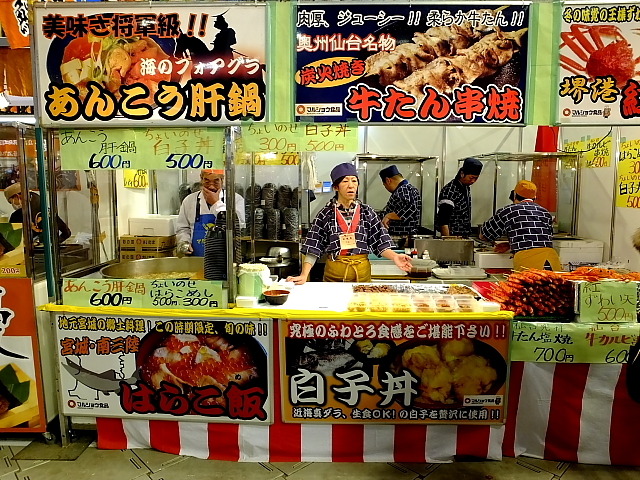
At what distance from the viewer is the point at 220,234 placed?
3.41 metres

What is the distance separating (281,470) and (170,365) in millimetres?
988

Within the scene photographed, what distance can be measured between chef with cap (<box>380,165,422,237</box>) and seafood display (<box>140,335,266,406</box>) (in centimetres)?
425

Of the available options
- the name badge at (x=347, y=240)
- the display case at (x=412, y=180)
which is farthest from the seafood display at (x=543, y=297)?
the display case at (x=412, y=180)

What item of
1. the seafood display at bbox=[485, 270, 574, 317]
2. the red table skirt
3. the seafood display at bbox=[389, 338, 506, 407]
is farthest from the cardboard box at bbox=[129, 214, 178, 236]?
the seafood display at bbox=[485, 270, 574, 317]

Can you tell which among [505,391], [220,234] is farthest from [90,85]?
[505,391]

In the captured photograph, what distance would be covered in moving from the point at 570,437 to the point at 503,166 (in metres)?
5.53

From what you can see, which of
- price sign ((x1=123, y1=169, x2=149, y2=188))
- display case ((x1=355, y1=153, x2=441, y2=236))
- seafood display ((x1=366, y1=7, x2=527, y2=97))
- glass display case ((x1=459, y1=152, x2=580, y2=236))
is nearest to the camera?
seafood display ((x1=366, y1=7, x2=527, y2=97))

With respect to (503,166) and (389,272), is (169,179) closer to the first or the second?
(389,272)

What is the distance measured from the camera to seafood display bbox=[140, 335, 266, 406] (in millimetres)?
3283

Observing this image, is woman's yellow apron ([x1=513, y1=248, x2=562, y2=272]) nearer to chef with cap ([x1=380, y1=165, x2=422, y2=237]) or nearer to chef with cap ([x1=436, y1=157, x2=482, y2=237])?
chef with cap ([x1=436, y1=157, x2=482, y2=237])

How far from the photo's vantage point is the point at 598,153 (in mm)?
6258

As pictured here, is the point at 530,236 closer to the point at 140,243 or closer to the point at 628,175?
the point at 628,175

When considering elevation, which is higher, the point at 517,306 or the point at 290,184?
the point at 290,184

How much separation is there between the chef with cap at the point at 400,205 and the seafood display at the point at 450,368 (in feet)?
13.3
